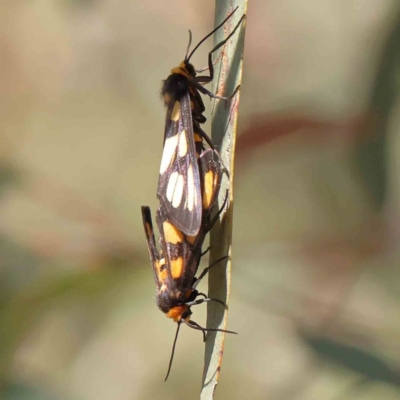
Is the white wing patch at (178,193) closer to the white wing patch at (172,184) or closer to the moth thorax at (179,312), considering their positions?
the white wing patch at (172,184)

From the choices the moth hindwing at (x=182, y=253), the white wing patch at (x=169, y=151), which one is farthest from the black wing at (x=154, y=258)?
the white wing patch at (x=169, y=151)

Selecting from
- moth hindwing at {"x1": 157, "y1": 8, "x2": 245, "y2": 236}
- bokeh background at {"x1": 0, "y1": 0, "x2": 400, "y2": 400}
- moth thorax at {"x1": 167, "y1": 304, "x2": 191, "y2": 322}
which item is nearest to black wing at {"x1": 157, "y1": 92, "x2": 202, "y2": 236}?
moth hindwing at {"x1": 157, "y1": 8, "x2": 245, "y2": 236}

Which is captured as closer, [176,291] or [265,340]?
[176,291]

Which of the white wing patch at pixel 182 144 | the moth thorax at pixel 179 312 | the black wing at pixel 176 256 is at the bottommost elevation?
the moth thorax at pixel 179 312

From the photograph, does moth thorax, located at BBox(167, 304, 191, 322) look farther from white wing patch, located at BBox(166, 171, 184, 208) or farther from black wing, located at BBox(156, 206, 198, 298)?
white wing patch, located at BBox(166, 171, 184, 208)

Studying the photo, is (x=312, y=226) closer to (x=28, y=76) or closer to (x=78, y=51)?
(x=78, y=51)

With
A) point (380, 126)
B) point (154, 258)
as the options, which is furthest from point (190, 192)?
point (380, 126)

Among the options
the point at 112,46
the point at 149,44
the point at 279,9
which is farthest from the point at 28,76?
the point at 279,9

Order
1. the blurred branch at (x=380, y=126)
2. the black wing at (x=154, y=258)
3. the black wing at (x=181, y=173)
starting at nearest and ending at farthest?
1. the black wing at (x=181, y=173)
2. the black wing at (x=154, y=258)
3. the blurred branch at (x=380, y=126)
